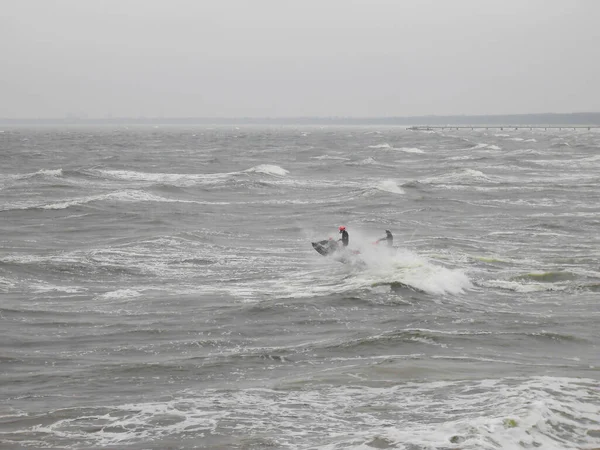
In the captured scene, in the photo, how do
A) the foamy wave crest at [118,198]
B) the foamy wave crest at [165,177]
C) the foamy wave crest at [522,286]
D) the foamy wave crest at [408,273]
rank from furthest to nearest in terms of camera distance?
the foamy wave crest at [165,177]
the foamy wave crest at [118,198]
the foamy wave crest at [408,273]
the foamy wave crest at [522,286]

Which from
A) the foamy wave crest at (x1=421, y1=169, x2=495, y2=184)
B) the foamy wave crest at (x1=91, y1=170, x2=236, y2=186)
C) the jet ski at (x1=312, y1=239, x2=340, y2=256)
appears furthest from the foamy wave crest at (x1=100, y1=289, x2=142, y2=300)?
the foamy wave crest at (x1=421, y1=169, x2=495, y2=184)

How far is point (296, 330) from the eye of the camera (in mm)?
20391

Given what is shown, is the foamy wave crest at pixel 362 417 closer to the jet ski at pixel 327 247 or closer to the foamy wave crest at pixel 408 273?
the foamy wave crest at pixel 408 273

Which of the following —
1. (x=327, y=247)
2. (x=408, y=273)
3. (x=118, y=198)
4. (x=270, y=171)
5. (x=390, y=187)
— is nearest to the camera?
(x=408, y=273)

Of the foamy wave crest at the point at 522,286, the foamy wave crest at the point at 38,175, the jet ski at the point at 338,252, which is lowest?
the foamy wave crest at the point at 38,175

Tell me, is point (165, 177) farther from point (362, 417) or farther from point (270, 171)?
point (362, 417)

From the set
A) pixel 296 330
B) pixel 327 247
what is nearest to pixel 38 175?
pixel 327 247

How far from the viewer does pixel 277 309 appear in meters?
22.3

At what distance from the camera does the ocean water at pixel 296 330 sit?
13.7 m

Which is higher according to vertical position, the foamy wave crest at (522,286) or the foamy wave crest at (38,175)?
the foamy wave crest at (522,286)

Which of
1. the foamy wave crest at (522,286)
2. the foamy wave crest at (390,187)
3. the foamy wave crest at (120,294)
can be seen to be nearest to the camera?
the foamy wave crest at (120,294)

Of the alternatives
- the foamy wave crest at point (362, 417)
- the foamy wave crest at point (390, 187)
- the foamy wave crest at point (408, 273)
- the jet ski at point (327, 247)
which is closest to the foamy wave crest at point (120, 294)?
the foamy wave crest at point (408, 273)

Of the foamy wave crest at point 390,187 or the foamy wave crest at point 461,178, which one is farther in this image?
the foamy wave crest at point 461,178

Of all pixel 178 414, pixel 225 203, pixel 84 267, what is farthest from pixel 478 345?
pixel 225 203
